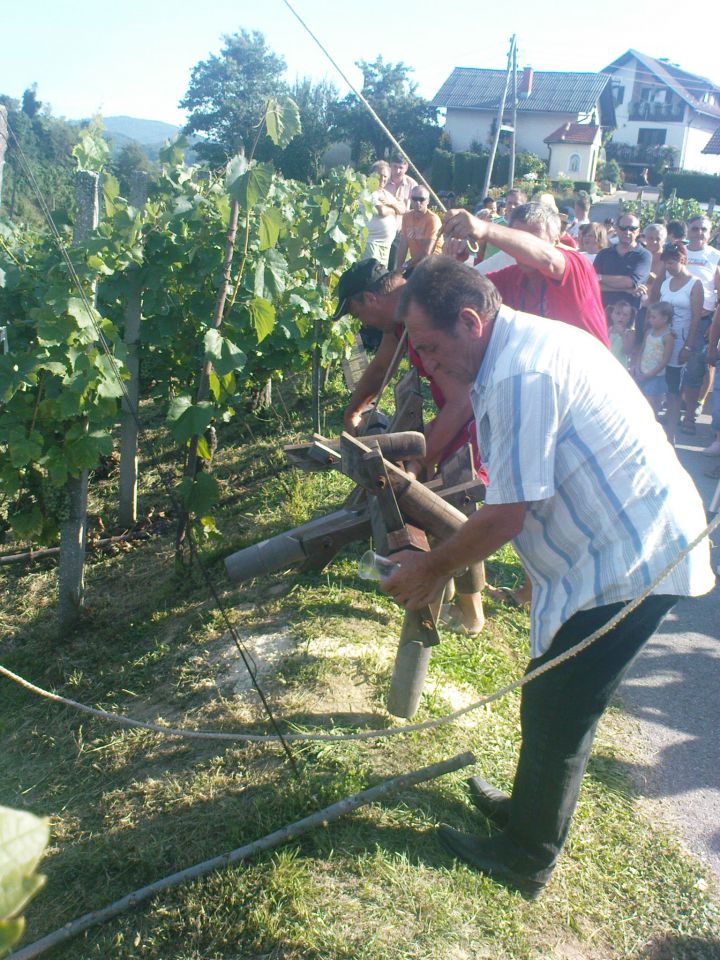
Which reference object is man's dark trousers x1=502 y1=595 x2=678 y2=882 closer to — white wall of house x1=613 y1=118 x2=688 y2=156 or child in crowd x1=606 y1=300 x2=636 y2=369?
child in crowd x1=606 y1=300 x2=636 y2=369

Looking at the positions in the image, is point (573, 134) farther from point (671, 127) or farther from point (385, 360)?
point (385, 360)

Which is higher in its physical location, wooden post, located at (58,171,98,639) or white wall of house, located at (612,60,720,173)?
white wall of house, located at (612,60,720,173)

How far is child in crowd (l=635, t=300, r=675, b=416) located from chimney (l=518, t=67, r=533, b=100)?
46.2 m

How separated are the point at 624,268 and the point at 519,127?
167 ft

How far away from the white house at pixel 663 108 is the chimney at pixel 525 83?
8.32 meters

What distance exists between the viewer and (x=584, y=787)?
3.39 m

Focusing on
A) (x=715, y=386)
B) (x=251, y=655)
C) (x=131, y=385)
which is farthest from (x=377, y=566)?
(x=715, y=386)

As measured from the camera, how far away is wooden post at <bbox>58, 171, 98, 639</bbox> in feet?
15.4

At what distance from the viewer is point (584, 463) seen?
2283 mm

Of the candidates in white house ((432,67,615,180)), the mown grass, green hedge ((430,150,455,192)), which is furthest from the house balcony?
the mown grass

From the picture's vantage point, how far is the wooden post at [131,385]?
5.36 m

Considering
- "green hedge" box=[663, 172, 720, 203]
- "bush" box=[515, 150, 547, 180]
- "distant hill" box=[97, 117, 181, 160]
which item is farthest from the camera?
"bush" box=[515, 150, 547, 180]

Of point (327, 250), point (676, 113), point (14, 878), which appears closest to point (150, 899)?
point (14, 878)

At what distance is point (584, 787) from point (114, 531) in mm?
3942
